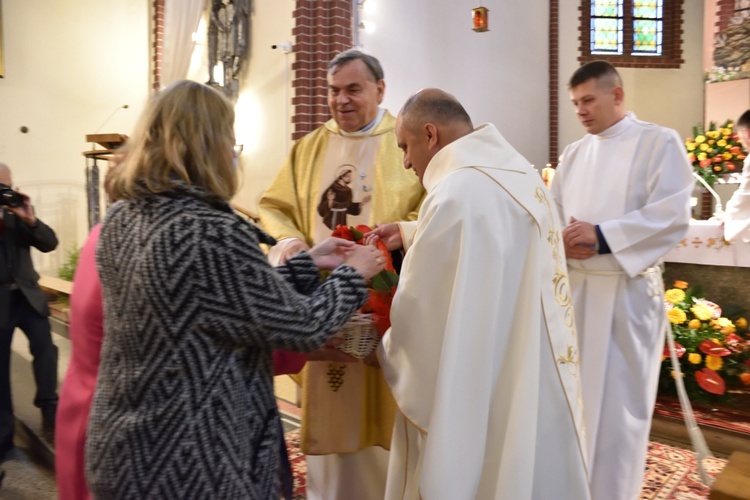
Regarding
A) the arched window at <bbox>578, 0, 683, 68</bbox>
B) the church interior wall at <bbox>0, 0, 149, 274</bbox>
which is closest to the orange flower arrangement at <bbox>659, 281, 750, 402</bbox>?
the church interior wall at <bbox>0, 0, 149, 274</bbox>

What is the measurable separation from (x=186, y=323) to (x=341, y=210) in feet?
5.37

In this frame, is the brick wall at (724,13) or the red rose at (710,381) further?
the brick wall at (724,13)

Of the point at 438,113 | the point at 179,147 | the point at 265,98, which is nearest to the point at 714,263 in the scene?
the point at 438,113

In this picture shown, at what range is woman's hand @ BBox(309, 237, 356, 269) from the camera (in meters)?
1.84

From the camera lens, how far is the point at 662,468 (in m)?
3.52

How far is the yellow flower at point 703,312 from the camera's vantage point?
4316 millimetres

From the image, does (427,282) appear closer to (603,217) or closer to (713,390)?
(603,217)

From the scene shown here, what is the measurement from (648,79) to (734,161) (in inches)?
260

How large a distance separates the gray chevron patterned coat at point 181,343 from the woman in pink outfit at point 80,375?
0.20 m

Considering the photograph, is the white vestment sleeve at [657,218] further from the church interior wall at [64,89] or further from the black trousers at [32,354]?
the church interior wall at [64,89]

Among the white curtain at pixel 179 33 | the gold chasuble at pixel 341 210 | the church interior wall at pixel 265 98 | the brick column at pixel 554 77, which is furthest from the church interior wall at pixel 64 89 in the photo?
the gold chasuble at pixel 341 210

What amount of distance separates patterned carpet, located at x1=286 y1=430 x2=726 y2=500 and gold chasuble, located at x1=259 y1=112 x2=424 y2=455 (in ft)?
3.10

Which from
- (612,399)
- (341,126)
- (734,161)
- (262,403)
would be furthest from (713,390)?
(262,403)

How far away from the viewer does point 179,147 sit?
136 cm
